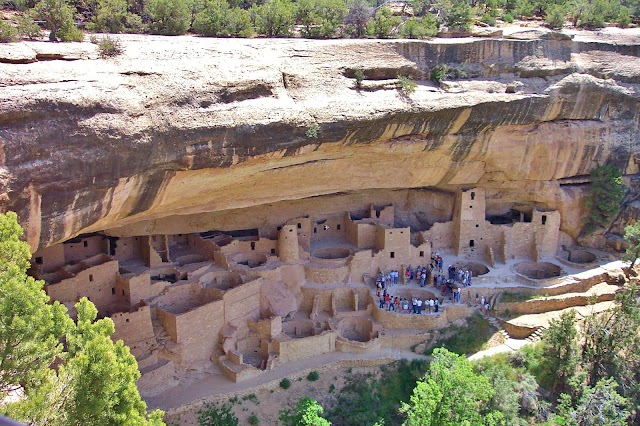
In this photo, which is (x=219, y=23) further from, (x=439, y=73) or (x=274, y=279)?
(x=274, y=279)

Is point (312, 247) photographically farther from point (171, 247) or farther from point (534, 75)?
point (534, 75)

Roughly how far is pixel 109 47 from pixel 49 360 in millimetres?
6945

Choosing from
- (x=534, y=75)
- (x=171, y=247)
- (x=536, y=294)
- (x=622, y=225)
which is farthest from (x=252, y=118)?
(x=622, y=225)

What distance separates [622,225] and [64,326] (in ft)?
56.9

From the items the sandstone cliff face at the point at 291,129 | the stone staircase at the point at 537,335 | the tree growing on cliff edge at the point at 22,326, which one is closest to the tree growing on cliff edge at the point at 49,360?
the tree growing on cliff edge at the point at 22,326

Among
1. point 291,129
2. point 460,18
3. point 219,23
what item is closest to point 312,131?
point 291,129

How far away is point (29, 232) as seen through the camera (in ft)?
34.7

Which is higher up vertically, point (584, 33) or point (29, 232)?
point (584, 33)

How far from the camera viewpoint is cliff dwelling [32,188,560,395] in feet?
47.4

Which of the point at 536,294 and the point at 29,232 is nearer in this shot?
the point at 29,232

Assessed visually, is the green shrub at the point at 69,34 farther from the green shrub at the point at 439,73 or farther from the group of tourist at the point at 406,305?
the group of tourist at the point at 406,305

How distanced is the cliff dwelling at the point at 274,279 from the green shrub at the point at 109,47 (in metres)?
4.89

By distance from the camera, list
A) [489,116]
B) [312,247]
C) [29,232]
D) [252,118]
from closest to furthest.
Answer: [29,232]
[252,118]
[489,116]
[312,247]

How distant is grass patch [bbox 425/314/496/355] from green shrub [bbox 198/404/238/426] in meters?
5.52
